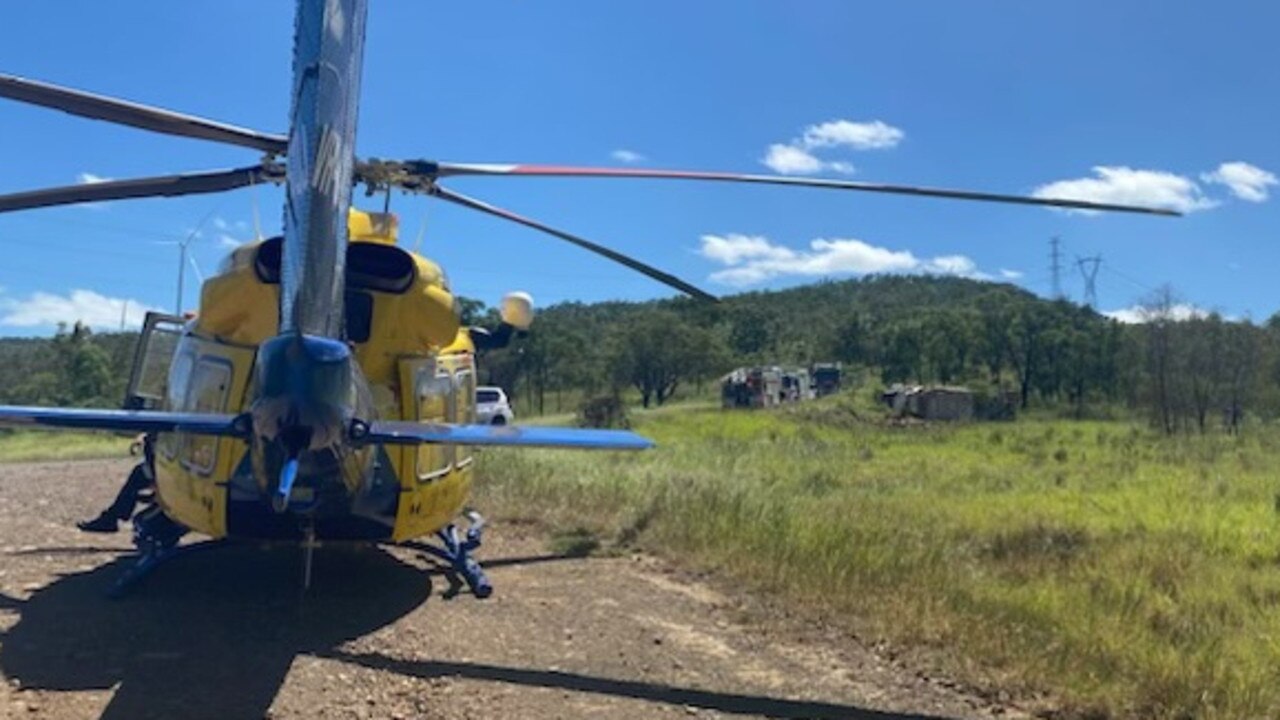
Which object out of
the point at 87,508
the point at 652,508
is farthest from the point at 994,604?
the point at 87,508

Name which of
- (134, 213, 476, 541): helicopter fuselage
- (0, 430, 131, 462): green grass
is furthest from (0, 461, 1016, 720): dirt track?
(0, 430, 131, 462): green grass

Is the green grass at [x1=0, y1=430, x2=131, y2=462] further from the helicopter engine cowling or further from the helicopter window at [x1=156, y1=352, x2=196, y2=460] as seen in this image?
the helicopter engine cowling

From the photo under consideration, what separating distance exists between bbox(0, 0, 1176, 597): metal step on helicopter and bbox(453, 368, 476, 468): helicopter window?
3 cm

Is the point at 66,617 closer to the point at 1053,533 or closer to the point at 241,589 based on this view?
the point at 241,589

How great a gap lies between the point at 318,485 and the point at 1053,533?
45.2ft

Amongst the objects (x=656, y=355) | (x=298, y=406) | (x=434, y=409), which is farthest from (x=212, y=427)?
(x=656, y=355)

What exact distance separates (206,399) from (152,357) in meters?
2.74

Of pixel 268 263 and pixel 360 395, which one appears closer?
pixel 360 395

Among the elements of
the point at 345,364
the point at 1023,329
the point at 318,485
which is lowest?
the point at 318,485

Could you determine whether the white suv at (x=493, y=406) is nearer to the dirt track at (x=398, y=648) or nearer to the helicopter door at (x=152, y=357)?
the helicopter door at (x=152, y=357)

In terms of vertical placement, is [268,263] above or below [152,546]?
above

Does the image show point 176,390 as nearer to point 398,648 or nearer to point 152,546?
point 152,546

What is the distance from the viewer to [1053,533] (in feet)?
56.3

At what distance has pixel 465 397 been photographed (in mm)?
9305
